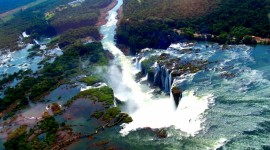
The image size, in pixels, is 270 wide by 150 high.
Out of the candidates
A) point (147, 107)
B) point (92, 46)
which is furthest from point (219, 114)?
point (92, 46)

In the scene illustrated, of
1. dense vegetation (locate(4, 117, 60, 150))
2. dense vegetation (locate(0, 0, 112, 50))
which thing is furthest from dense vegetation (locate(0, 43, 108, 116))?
dense vegetation (locate(0, 0, 112, 50))

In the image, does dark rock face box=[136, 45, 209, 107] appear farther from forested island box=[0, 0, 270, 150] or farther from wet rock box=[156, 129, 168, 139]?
wet rock box=[156, 129, 168, 139]

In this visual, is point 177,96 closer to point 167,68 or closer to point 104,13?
point 167,68

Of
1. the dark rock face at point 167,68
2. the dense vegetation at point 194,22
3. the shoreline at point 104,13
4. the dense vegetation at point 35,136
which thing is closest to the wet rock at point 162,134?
the dark rock face at point 167,68

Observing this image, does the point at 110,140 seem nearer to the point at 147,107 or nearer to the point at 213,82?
the point at 147,107

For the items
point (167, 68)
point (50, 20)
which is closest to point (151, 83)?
point (167, 68)

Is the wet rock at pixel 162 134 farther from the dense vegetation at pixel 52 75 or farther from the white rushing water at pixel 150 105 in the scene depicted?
the dense vegetation at pixel 52 75

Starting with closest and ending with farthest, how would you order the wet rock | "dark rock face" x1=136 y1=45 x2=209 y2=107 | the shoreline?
the wet rock → "dark rock face" x1=136 y1=45 x2=209 y2=107 → the shoreline
